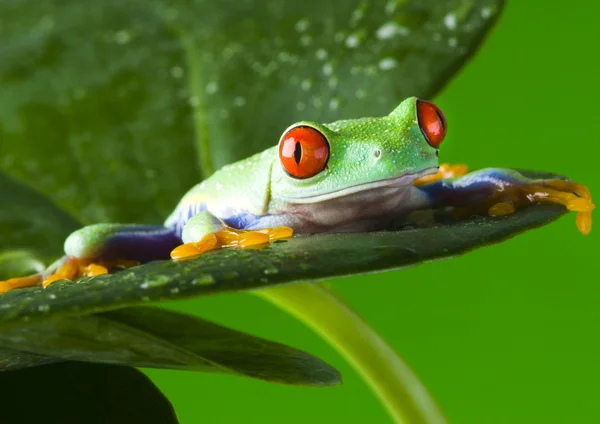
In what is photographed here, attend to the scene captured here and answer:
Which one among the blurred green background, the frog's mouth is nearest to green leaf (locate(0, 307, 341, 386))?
the frog's mouth

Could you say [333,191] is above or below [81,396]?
above

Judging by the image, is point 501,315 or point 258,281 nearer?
point 258,281

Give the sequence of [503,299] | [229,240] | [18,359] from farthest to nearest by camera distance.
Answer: [503,299] → [229,240] → [18,359]

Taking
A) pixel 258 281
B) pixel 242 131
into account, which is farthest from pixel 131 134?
pixel 258 281

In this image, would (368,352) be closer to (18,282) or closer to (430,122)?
(430,122)

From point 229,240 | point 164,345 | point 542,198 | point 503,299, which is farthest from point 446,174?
point 503,299

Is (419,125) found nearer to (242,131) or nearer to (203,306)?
(242,131)

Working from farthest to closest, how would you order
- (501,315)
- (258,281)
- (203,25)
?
1. (501,315)
2. (203,25)
3. (258,281)

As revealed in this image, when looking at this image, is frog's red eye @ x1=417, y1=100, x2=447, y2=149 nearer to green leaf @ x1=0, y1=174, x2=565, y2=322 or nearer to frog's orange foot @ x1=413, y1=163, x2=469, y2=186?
frog's orange foot @ x1=413, y1=163, x2=469, y2=186
